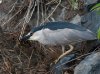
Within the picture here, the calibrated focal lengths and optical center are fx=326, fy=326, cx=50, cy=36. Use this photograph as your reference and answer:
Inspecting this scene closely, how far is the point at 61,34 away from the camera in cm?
449

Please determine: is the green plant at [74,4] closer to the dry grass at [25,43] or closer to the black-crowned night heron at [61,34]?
the dry grass at [25,43]

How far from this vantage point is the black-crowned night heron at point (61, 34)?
437 cm

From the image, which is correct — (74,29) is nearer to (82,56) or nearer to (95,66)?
(82,56)

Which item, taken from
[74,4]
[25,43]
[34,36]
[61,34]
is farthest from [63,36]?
[74,4]

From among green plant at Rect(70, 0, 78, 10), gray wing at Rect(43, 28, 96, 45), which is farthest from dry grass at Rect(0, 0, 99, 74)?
gray wing at Rect(43, 28, 96, 45)

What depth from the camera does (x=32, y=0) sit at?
5.41 meters

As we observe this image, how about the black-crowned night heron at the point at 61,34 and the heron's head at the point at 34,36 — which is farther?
the heron's head at the point at 34,36

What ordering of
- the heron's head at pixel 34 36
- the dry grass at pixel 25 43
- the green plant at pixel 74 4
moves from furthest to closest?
the green plant at pixel 74 4
the heron's head at pixel 34 36
the dry grass at pixel 25 43

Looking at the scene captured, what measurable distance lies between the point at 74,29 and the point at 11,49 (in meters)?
1.01

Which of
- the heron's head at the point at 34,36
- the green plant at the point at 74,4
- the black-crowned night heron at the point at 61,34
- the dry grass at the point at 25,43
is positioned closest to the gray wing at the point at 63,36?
the black-crowned night heron at the point at 61,34

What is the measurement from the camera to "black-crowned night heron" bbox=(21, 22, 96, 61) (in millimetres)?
4371

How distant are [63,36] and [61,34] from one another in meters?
0.04

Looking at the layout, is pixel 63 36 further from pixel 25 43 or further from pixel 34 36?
pixel 25 43

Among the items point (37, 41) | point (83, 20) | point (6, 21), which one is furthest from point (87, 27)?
point (6, 21)
